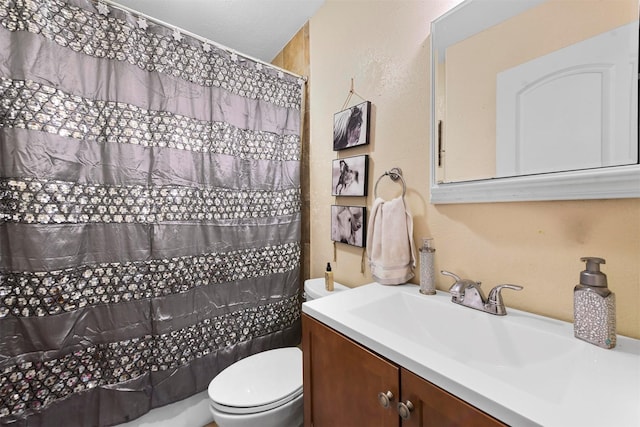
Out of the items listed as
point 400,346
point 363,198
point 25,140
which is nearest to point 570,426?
point 400,346

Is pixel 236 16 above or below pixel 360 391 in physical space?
above

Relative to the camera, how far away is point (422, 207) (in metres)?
1.09

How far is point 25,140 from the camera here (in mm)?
1001

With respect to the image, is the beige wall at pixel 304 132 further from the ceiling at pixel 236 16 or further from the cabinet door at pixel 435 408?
the cabinet door at pixel 435 408

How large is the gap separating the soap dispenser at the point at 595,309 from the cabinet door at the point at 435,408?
38 centimetres

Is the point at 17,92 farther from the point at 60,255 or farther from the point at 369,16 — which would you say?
the point at 369,16

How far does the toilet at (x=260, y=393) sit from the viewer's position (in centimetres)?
106

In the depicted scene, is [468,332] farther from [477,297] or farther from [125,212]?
[125,212]

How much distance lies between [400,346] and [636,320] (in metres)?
0.58

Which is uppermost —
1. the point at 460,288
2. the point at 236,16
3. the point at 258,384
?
the point at 236,16

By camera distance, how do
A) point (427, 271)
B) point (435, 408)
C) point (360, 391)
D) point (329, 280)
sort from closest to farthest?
1. point (435, 408)
2. point (360, 391)
3. point (427, 271)
4. point (329, 280)

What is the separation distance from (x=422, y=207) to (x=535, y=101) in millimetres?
490

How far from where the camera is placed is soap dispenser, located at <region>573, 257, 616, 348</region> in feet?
1.93

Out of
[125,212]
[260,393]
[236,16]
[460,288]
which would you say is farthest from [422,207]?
[236,16]
